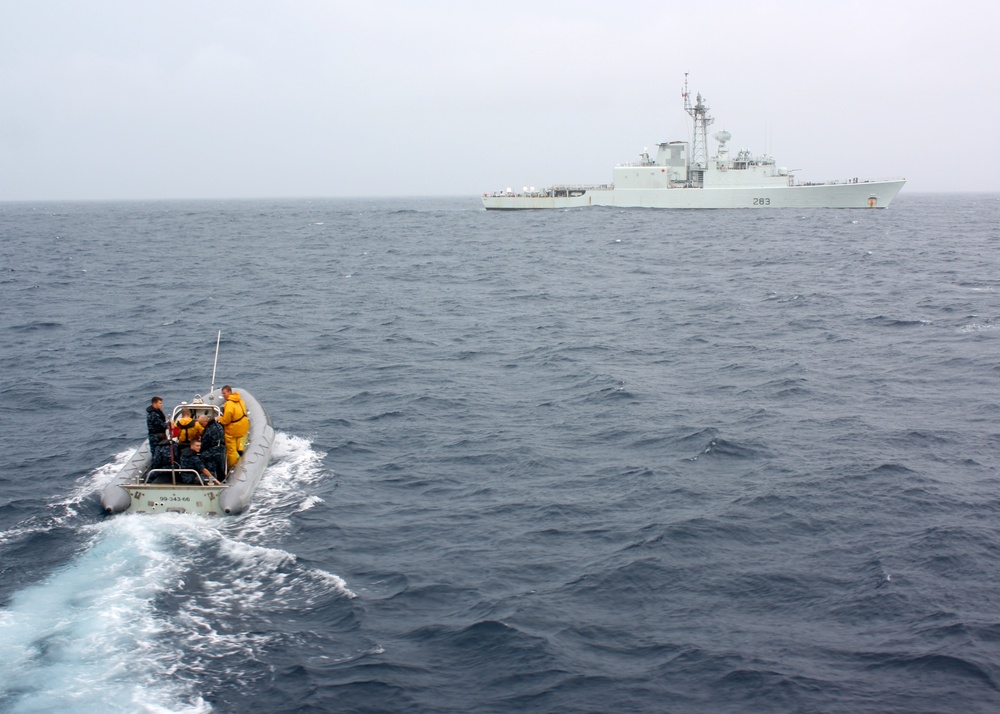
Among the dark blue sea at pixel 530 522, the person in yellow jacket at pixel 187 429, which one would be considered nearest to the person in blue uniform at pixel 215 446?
the person in yellow jacket at pixel 187 429

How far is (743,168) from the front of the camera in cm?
7981

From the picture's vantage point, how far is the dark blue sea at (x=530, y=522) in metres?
7.76

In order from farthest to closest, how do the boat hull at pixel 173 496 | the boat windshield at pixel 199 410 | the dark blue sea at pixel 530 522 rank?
the boat windshield at pixel 199 410 < the boat hull at pixel 173 496 < the dark blue sea at pixel 530 522

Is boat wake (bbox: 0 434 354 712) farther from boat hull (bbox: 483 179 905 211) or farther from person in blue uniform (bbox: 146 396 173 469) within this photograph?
boat hull (bbox: 483 179 905 211)

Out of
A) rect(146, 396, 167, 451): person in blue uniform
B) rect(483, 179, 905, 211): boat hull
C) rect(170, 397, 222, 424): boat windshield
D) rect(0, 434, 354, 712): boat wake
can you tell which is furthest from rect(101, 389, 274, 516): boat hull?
rect(483, 179, 905, 211): boat hull

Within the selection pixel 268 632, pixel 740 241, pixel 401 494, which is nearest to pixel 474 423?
pixel 401 494

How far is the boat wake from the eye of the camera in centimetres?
759

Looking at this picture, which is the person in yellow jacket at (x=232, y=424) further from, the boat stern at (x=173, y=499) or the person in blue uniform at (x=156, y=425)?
the boat stern at (x=173, y=499)

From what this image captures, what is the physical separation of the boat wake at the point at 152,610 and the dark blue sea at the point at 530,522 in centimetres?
4

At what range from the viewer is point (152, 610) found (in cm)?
902

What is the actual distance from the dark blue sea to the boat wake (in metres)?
0.04

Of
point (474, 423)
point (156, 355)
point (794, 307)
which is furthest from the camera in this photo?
point (794, 307)

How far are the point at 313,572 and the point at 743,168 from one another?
77604 mm

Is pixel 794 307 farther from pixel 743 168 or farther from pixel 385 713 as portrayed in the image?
pixel 743 168
